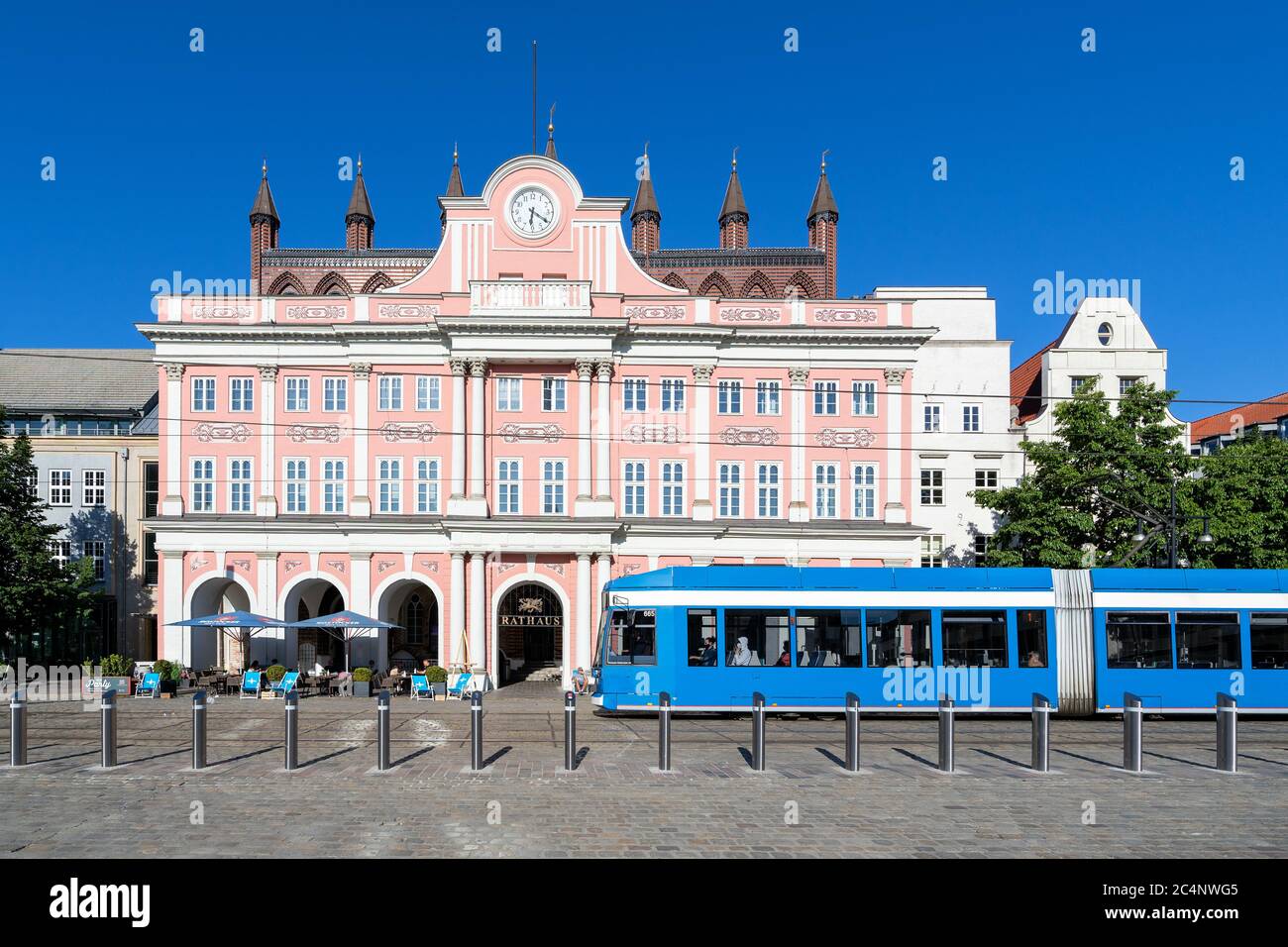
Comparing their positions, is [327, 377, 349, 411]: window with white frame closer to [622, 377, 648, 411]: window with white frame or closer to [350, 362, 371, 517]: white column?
[350, 362, 371, 517]: white column

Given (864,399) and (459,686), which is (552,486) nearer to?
(459,686)

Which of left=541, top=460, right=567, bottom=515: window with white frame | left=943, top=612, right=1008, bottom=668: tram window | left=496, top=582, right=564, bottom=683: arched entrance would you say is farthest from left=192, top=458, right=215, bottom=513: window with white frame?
left=943, top=612, right=1008, bottom=668: tram window

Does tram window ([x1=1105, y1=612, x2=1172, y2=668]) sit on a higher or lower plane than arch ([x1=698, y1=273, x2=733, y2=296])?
lower

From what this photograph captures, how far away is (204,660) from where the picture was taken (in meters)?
36.2

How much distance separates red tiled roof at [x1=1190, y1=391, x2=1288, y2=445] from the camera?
5208 cm

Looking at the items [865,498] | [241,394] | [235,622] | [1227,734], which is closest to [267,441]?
[241,394]

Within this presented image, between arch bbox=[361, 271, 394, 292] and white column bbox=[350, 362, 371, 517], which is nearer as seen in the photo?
white column bbox=[350, 362, 371, 517]

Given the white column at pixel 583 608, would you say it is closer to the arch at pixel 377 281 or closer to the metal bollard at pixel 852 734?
the metal bollard at pixel 852 734

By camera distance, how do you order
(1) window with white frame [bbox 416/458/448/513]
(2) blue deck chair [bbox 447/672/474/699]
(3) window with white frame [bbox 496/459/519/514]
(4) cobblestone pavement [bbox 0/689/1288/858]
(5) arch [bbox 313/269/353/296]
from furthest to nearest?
(5) arch [bbox 313/269/353/296] < (1) window with white frame [bbox 416/458/448/513] < (3) window with white frame [bbox 496/459/519/514] < (2) blue deck chair [bbox 447/672/474/699] < (4) cobblestone pavement [bbox 0/689/1288/858]

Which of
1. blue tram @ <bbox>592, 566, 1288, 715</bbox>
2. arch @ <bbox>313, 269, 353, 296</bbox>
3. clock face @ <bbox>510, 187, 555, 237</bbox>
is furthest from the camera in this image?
arch @ <bbox>313, 269, 353, 296</bbox>

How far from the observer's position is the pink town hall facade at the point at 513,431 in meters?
34.8

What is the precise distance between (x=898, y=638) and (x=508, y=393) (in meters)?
19.6

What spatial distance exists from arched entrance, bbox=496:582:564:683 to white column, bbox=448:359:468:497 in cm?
454

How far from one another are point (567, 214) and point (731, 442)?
11.2 metres
